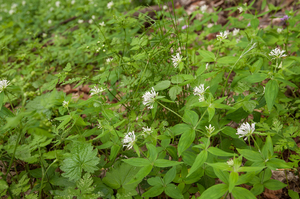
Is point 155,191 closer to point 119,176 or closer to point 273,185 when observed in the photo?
point 119,176

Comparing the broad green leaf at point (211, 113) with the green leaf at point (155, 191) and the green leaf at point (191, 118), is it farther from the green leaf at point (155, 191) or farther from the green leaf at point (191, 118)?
the green leaf at point (155, 191)

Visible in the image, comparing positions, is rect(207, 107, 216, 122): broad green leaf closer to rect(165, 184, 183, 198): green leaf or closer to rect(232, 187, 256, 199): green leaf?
rect(232, 187, 256, 199): green leaf

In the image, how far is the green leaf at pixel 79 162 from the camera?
1.27 m

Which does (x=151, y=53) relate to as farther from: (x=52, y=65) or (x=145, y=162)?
(x=52, y=65)

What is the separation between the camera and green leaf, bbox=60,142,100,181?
127cm

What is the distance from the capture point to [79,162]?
1.31m

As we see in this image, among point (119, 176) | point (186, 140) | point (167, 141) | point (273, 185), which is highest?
point (186, 140)

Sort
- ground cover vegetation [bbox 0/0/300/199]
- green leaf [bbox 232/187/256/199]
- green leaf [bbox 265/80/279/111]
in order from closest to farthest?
green leaf [bbox 232/187/256/199] < ground cover vegetation [bbox 0/0/300/199] < green leaf [bbox 265/80/279/111]

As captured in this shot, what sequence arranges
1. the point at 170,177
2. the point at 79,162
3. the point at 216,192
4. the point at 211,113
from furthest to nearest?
the point at 79,162 → the point at 170,177 → the point at 211,113 → the point at 216,192

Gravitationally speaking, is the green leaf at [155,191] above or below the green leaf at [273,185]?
above

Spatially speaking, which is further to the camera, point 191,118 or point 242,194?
point 191,118

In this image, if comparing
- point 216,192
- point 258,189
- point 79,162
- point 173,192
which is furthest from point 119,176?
point 258,189

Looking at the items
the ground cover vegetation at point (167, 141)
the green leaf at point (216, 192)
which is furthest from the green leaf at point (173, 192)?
the green leaf at point (216, 192)

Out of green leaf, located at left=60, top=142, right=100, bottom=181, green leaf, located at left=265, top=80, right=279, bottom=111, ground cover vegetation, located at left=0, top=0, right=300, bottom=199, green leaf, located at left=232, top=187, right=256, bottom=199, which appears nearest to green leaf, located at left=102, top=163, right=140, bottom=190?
ground cover vegetation, located at left=0, top=0, right=300, bottom=199
